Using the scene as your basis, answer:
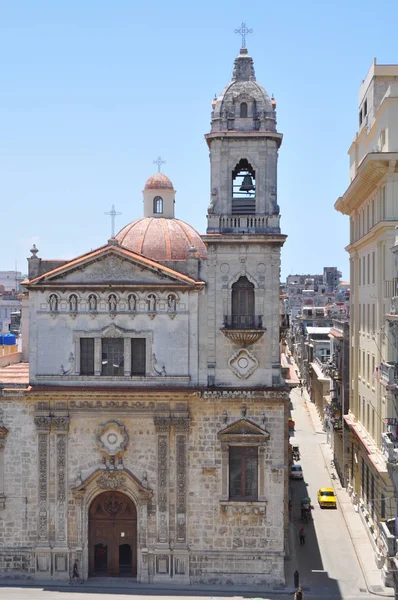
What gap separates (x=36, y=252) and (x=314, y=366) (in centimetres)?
6836

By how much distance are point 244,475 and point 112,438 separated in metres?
7.21

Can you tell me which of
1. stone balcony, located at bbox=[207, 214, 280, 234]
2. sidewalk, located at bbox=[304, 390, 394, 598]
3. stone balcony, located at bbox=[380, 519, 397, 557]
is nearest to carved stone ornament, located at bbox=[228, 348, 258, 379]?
stone balcony, located at bbox=[207, 214, 280, 234]

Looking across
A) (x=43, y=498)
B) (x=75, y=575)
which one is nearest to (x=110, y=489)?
(x=43, y=498)

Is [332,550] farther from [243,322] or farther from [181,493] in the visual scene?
[243,322]

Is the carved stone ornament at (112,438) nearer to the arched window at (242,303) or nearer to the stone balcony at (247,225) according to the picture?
the arched window at (242,303)

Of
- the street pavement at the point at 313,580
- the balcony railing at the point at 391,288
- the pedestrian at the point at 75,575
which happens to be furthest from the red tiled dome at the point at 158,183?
the pedestrian at the point at 75,575

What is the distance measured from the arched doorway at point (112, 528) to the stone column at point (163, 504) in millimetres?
1491

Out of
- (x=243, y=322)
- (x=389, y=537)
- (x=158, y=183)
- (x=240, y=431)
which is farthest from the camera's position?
(x=158, y=183)

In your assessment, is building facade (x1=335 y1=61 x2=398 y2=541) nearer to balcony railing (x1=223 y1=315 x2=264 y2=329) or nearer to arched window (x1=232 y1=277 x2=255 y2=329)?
balcony railing (x1=223 y1=315 x2=264 y2=329)

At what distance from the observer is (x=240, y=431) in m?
43.8

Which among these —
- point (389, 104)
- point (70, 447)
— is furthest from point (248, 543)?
point (389, 104)

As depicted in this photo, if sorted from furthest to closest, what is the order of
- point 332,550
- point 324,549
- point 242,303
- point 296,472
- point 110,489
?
point 296,472
point 324,549
point 332,550
point 242,303
point 110,489

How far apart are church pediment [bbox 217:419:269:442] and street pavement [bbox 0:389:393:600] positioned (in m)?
7.66

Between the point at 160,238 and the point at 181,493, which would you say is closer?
the point at 181,493
